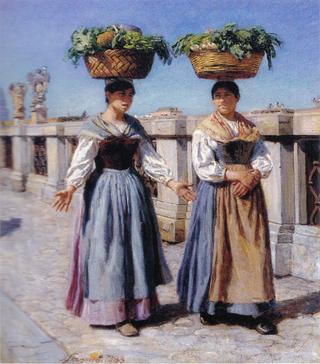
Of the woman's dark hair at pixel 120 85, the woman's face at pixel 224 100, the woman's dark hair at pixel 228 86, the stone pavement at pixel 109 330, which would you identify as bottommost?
the stone pavement at pixel 109 330

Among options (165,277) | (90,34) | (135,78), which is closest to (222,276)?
(165,277)

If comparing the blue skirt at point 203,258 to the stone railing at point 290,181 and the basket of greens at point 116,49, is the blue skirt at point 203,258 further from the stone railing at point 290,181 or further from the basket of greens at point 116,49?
the stone railing at point 290,181

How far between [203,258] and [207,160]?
62 centimetres

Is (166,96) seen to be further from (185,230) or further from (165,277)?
(185,230)

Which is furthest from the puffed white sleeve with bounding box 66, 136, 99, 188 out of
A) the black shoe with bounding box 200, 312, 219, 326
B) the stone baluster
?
the stone baluster

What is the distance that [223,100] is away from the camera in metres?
3.77

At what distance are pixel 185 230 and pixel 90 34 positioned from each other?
256cm

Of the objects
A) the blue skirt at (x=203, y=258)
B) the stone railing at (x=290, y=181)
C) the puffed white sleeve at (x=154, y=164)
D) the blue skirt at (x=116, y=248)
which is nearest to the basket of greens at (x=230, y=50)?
the puffed white sleeve at (x=154, y=164)

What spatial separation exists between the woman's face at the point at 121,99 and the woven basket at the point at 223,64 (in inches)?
17.7

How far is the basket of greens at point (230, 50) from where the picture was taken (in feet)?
11.8

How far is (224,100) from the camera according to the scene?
12.4 feet

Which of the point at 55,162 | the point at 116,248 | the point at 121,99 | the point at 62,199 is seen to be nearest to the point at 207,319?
the point at 116,248

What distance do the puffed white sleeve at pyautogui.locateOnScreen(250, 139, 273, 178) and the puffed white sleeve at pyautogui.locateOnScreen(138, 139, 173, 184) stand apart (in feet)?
1.76

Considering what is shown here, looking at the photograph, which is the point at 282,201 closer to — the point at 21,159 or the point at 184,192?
the point at 184,192
